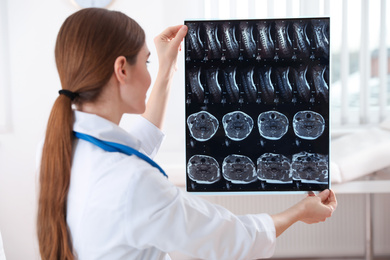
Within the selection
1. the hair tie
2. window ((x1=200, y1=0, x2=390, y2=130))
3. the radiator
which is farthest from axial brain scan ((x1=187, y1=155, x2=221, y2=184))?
window ((x1=200, y1=0, x2=390, y2=130))

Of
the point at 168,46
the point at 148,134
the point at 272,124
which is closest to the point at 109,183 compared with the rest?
the point at 148,134

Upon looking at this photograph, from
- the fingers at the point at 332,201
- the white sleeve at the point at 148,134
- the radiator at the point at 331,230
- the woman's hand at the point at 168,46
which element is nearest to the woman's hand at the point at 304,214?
the fingers at the point at 332,201

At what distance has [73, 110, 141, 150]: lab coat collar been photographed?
1.06 m

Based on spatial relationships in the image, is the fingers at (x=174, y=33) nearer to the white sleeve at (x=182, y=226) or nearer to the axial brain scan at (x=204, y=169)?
the axial brain scan at (x=204, y=169)

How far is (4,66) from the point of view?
3.02m

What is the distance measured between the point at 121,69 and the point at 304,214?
2.00 ft

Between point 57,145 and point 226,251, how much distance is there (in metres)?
0.43

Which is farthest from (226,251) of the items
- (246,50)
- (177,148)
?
(177,148)

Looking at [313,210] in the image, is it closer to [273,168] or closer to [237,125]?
[273,168]

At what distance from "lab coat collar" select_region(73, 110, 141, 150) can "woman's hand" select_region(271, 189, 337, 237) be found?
0.43m

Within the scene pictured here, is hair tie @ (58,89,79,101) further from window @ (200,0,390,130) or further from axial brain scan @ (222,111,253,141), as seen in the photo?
window @ (200,0,390,130)

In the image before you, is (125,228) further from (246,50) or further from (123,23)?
(246,50)

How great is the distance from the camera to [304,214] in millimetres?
1279

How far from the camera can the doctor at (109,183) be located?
3.21 feet
